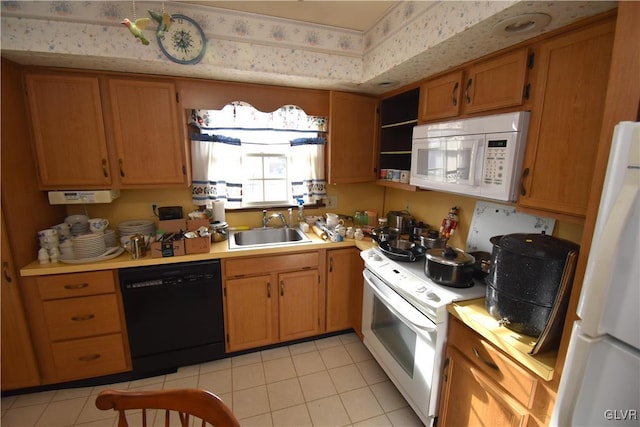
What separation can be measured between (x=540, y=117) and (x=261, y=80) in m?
1.76

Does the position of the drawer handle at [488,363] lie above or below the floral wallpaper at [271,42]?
below

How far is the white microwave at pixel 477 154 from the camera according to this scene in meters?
1.28

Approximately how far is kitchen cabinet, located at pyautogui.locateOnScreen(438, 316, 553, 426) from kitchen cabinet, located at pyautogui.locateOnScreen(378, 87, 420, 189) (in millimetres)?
1435

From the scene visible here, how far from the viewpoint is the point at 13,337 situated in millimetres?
1744

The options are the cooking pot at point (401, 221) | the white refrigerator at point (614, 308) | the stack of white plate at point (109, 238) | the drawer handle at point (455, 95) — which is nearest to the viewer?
the white refrigerator at point (614, 308)

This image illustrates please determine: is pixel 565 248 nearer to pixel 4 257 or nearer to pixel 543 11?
pixel 543 11

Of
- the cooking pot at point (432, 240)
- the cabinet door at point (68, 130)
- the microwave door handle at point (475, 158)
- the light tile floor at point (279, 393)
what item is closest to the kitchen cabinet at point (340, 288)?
the light tile floor at point (279, 393)

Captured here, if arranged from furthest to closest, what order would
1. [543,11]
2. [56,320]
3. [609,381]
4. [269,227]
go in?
[269,227], [56,320], [543,11], [609,381]

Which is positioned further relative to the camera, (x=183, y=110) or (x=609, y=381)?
(x=183, y=110)

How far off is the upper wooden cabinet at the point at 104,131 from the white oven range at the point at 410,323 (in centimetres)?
168

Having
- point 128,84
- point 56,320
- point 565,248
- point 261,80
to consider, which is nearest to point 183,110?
point 128,84

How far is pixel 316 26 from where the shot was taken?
1950mm

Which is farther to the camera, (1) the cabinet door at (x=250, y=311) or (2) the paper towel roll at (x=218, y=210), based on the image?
(2) the paper towel roll at (x=218, y=210)

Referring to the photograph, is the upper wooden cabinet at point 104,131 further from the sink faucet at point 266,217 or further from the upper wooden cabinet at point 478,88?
the upper wooden cabinet at point 478,88
